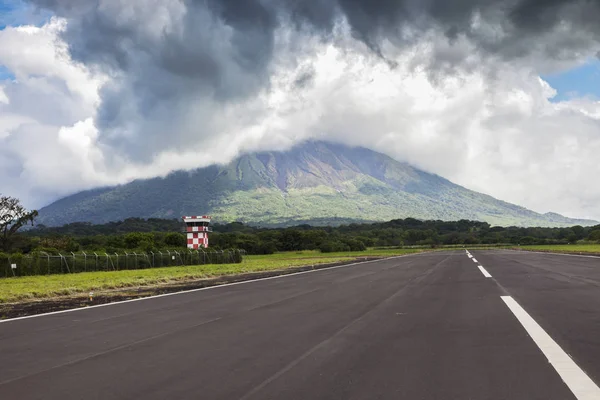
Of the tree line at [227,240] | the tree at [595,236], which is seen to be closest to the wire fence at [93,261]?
the tree line at [227,240]

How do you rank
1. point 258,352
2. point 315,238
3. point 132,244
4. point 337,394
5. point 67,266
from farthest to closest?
point 315,238
point 132,244
point 67,266
point 258,352
point 337,394

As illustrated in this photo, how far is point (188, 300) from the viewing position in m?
17.8

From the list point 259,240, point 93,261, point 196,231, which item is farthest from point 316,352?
point 259,240

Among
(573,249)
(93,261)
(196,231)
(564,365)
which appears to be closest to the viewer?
(564,365)

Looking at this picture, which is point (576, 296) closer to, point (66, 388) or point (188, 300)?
point (188, 300)

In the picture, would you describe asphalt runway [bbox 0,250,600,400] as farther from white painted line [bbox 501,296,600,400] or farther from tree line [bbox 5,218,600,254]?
tree line [bbox 5,218,600,254]

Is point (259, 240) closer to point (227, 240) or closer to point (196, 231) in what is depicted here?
point (227, 240)

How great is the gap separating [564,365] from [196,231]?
98481 mm

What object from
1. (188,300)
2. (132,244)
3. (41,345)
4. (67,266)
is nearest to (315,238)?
(132,244)

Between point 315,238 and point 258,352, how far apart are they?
432ft

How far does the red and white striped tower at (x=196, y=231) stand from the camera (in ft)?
334

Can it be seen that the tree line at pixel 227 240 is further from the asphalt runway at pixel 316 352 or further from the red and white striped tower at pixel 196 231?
the asphalt runway at pixel 316 352

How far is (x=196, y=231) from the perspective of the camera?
337 ft

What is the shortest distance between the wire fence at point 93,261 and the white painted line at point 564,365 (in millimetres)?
42514
